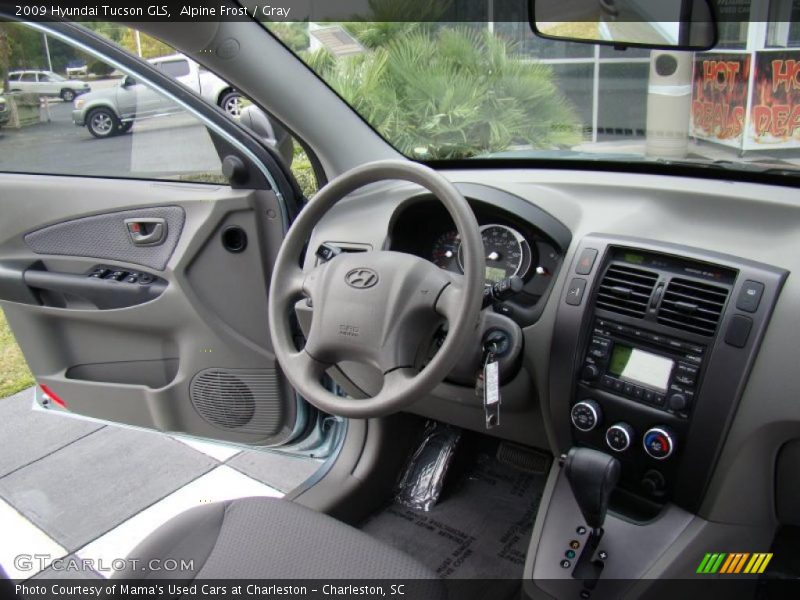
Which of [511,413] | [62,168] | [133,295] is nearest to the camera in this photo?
[511,413]

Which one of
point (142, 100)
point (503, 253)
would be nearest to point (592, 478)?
point (503, 253)

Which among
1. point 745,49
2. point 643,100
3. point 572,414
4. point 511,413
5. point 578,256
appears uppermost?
point 745,49

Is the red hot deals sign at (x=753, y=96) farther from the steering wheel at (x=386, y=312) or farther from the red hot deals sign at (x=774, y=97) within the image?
the steering wheel at (x=386, y=312)

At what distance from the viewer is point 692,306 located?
1.50 meters

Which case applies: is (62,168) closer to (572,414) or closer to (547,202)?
(547,202)

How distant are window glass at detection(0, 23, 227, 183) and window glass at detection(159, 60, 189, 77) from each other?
75 mm

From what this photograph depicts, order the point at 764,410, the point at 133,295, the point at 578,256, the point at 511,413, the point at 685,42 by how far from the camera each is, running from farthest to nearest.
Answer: the point at 133,295 → the point at 511,413 → the point at 578,256 → the point at 685,42 → the point at 764,410

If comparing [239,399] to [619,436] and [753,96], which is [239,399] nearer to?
[619,436]

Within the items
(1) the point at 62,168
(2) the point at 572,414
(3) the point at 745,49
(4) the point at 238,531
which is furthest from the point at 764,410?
(1) the point at 62,168

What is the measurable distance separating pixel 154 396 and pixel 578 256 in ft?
5.17

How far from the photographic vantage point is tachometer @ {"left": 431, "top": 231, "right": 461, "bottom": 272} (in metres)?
1.99

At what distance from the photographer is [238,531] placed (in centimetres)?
151

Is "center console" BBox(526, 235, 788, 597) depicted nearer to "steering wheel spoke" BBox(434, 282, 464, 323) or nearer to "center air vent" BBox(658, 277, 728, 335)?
"center air vent" BBox(658, 277, 728, 335)

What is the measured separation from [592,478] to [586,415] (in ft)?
0.64
